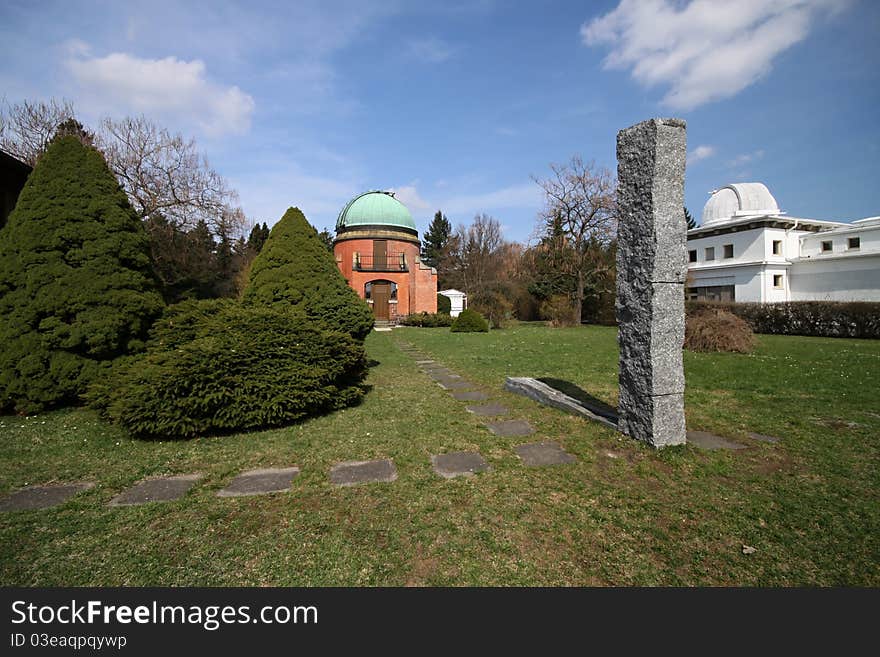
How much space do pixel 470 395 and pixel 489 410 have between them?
44.5 inches

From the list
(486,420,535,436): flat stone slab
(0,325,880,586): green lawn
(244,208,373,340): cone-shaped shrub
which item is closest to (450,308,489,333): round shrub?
(244,208,373,340): cone-shaped shrub

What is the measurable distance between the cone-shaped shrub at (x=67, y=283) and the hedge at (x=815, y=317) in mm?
19816

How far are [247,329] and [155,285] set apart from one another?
9.98 ft

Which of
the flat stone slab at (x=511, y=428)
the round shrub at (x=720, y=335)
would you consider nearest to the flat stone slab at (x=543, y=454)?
the flat stone slab at (x=511, y=428)

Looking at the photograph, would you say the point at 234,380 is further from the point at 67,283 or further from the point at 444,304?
the point at 444,304

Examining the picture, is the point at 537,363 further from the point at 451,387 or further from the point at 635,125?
the point at 635,125

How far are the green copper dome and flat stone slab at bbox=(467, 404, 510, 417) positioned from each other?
2693 centimetres

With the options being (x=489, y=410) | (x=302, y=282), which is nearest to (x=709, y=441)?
(x=489, y=410)

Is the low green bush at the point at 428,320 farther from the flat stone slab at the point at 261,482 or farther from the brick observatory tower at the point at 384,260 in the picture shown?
the flat stone slab at the point at 261,482

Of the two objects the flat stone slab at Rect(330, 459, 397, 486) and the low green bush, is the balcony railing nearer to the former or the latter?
the low green bush

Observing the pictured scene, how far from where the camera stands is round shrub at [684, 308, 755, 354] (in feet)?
42.5

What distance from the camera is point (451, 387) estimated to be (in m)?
8.13

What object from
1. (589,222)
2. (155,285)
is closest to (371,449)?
(155,285)

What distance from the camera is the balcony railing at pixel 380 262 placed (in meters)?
30.7
